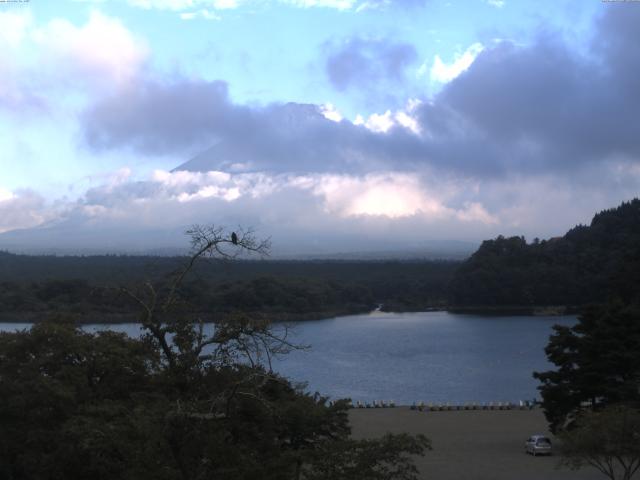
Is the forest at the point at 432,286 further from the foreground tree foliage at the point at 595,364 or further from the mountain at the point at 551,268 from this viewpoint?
the foreground tree foliage at the point at 595,364

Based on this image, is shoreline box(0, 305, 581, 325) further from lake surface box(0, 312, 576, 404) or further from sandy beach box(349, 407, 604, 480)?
sandy beach box(349, 407, 604, 480)

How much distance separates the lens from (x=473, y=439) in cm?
1445

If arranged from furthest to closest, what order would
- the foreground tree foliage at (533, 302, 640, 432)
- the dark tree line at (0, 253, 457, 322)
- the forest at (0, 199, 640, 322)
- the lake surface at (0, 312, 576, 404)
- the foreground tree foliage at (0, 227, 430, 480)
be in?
the forest at (0, 199, 640, 322)
the dark tree line at (0, 253, 457, 322)
the lake surface at (0, 312, 576, 404)
the foreground tree foliage at (533, 302, 640, 432)
the foreground tree foliage at (0, 227, 430, 480)

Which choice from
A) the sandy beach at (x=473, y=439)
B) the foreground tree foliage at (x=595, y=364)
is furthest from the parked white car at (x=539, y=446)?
the foreground tree foliage at (x=595, y=364)

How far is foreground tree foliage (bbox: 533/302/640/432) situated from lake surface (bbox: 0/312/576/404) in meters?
4.75

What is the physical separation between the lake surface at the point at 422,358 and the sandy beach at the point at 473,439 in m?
3.22

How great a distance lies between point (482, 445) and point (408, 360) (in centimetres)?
1762

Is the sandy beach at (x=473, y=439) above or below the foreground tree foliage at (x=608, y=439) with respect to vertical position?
below

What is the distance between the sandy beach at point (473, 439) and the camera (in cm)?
1095

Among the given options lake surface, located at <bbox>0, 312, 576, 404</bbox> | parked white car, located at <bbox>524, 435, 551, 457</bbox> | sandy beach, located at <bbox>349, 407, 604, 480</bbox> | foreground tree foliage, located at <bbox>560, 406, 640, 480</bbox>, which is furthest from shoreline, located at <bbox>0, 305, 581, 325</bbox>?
foreground tree foliage, located at <bbox>560, 406, 640, 480</bbox>

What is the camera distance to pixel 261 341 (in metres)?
4.37

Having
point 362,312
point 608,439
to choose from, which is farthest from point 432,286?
point 608,439

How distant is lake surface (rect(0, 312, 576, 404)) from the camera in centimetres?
2428

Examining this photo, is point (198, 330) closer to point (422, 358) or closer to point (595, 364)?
point (595, 364)
